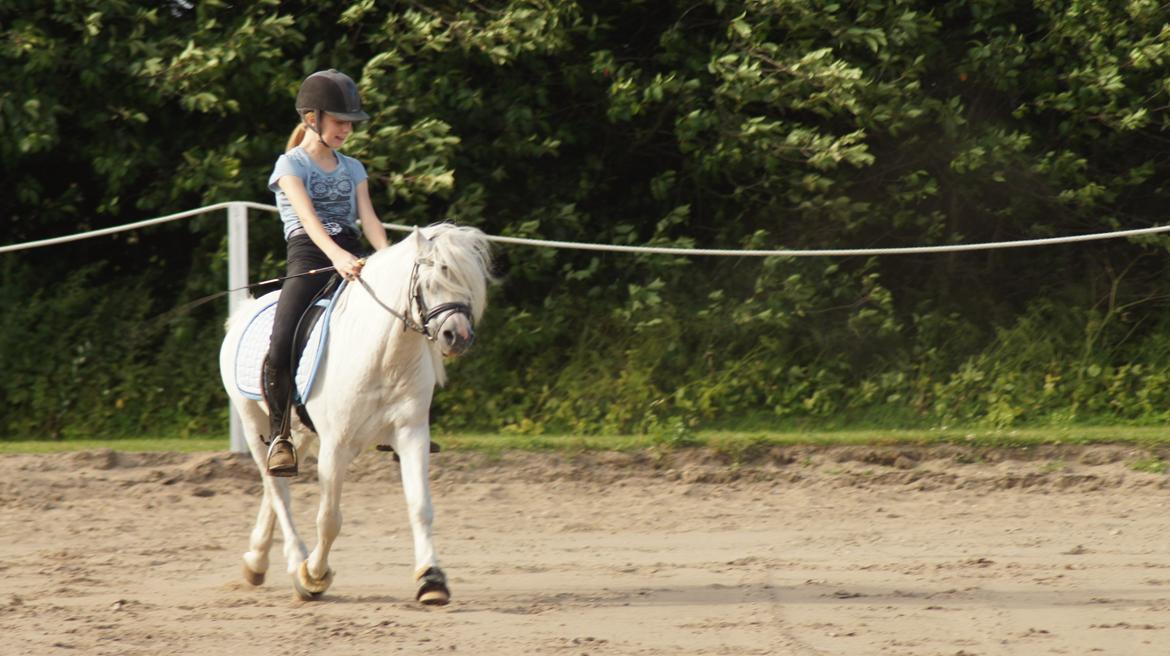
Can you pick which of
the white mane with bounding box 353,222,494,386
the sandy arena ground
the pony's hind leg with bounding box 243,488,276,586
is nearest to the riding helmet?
the white mane with bounding box 353,222,494,386

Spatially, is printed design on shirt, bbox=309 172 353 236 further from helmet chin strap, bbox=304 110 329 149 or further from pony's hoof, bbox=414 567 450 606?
pony's hoof, bbox=414 567 450 606

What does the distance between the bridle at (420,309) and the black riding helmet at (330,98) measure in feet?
2.83

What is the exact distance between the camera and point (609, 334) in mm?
12367

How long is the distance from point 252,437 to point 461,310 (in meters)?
2.02

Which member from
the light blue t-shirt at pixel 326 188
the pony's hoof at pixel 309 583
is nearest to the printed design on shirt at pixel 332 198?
Answer: the light blue t-shirt at pixel 326 188

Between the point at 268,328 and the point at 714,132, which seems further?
the point at 714,132

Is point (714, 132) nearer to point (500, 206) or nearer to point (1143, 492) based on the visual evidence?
point (500, 206)

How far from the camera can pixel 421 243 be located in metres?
5.75

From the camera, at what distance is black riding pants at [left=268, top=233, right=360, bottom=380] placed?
20.7ft

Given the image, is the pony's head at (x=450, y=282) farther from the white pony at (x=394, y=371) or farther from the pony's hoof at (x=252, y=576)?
the pony's hoof at (x=252, y=576)

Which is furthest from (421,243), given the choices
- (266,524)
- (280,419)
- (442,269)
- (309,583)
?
(266,524)

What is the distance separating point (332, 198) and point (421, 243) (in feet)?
2.88

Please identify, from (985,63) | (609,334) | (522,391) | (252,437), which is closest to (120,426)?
(522,391)

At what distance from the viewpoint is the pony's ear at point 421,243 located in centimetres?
569
